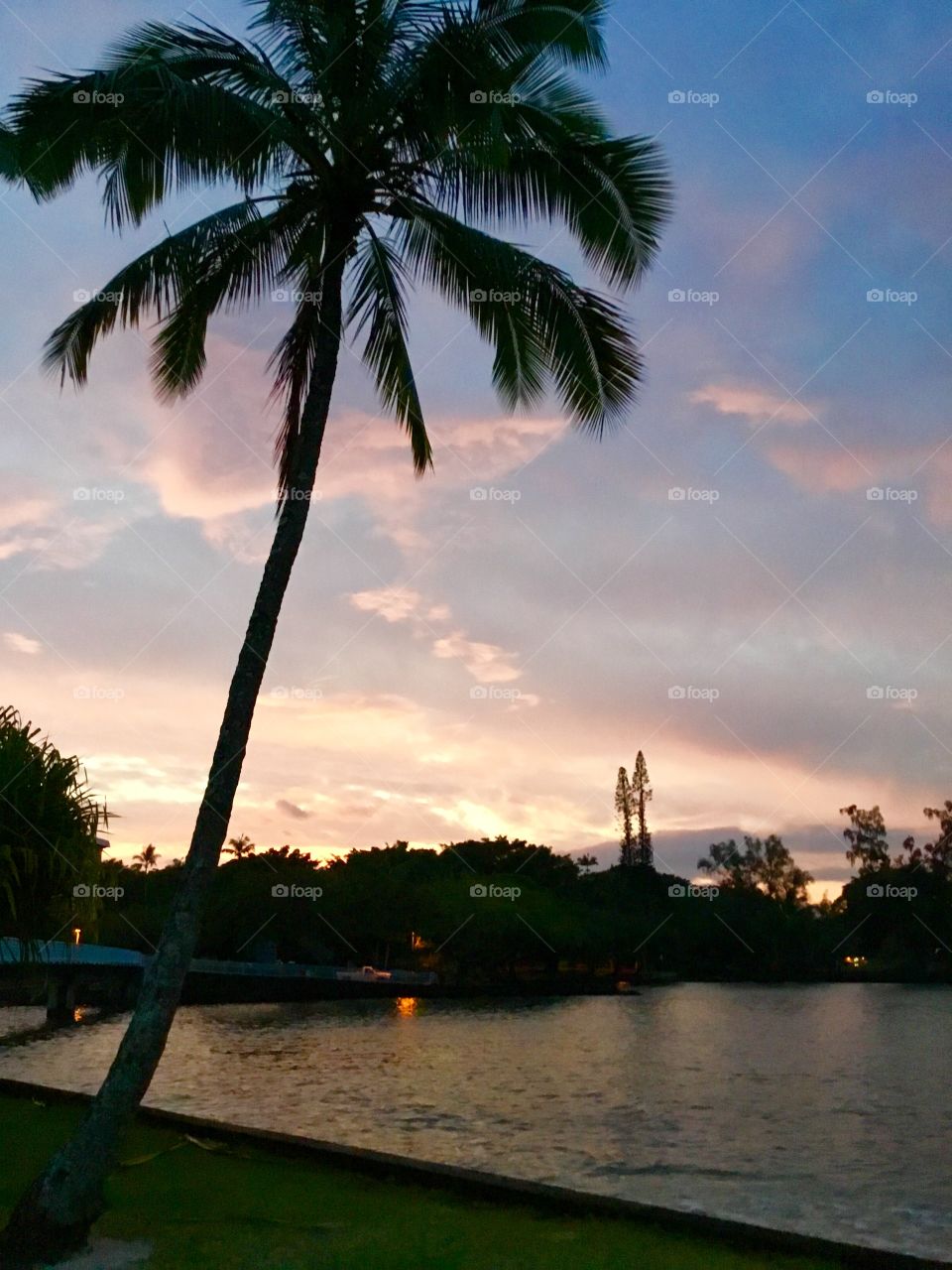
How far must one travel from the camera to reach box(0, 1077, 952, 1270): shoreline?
8242mm

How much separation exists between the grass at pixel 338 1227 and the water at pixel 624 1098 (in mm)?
6574

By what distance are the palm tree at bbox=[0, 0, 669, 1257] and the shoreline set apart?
283 centimetres

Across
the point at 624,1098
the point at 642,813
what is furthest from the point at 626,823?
the point at 624,1098

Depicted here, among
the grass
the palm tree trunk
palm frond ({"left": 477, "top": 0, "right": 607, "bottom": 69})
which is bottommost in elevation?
the grass

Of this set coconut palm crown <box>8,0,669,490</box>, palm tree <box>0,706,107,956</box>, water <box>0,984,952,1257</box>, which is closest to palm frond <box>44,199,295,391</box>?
coconut palm crown <box>8,0,669,490</box>

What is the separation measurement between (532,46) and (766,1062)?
132ft

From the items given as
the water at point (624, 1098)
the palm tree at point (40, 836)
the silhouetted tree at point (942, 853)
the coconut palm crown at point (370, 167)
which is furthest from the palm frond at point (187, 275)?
the silhouetted tree at point (942, 853)

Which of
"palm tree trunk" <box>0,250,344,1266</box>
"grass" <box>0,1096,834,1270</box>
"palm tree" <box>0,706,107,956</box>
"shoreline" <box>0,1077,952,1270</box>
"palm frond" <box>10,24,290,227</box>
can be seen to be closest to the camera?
"shoreline" <box>0,1077,952,1270</box>

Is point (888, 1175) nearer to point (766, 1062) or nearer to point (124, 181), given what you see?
point (124, 181)

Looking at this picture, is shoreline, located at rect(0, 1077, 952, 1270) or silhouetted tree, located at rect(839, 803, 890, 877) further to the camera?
silhouetted tree, located at rect(839, 803, 890, 877)

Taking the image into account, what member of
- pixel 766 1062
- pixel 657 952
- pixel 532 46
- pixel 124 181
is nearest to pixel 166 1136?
pixel 124 181

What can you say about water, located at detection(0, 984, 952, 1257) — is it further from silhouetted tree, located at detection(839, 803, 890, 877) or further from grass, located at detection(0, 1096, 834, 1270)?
silhouetted tree, located at detection(839, 803, 890, 877)

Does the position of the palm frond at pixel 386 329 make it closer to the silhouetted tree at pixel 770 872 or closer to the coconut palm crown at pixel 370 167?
the coconut palm crown at pixel 370 167

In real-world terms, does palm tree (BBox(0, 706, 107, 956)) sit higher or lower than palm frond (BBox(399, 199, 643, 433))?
lower
